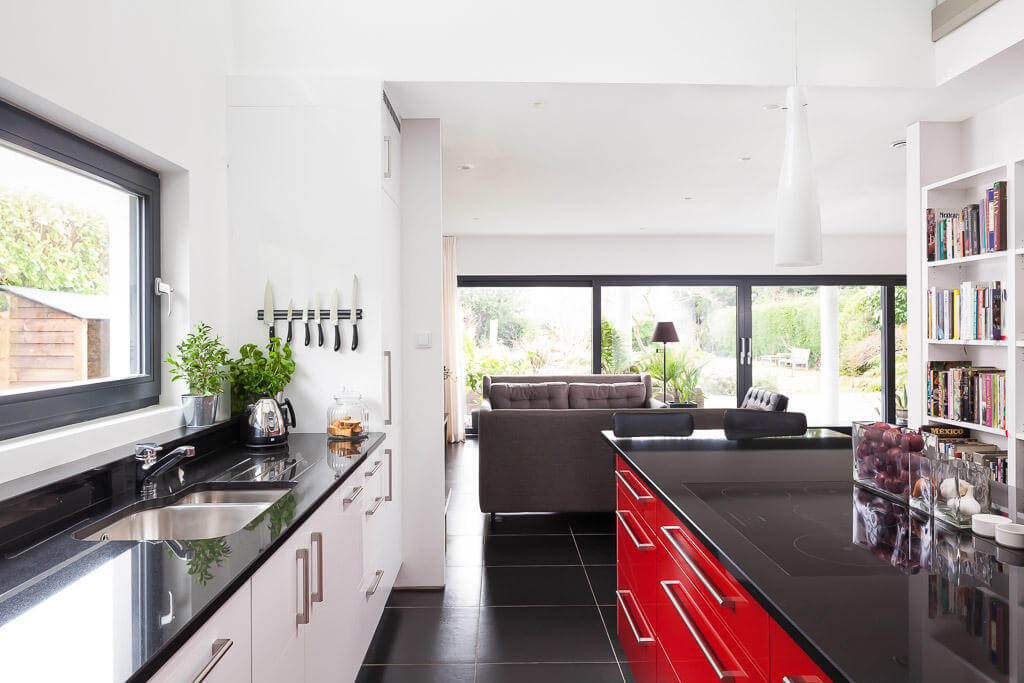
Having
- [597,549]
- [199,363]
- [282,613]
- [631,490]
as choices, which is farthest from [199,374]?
[597,549]

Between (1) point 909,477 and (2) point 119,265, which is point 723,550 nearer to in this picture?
(1) point 909,477

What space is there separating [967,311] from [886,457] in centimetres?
200

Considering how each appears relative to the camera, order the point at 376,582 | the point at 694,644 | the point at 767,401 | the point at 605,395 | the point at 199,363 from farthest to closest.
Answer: the point at 605,395 < the point at 767,401 < the point at 376,582 < the point at 199,363 < the point at 694,644

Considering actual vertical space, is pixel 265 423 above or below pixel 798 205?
below

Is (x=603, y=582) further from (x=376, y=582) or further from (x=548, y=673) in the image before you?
(x=376, y=582)

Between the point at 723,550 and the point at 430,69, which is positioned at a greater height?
the point at 430,69

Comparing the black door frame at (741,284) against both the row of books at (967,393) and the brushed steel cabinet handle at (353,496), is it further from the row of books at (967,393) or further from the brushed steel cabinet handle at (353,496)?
the brushed steel cabinet handle at (353,496)

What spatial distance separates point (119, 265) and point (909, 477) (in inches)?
97.9

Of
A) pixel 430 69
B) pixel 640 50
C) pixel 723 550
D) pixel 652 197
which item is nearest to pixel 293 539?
pixel 723 550

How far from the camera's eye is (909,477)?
1.49 meters

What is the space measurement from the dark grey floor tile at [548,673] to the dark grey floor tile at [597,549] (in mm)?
1164

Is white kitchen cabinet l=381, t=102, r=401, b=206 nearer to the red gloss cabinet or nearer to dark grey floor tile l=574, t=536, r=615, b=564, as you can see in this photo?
the red gloss cabinet

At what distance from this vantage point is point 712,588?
132cm

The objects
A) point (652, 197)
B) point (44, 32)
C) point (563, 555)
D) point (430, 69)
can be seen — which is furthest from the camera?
point (652, 197)
